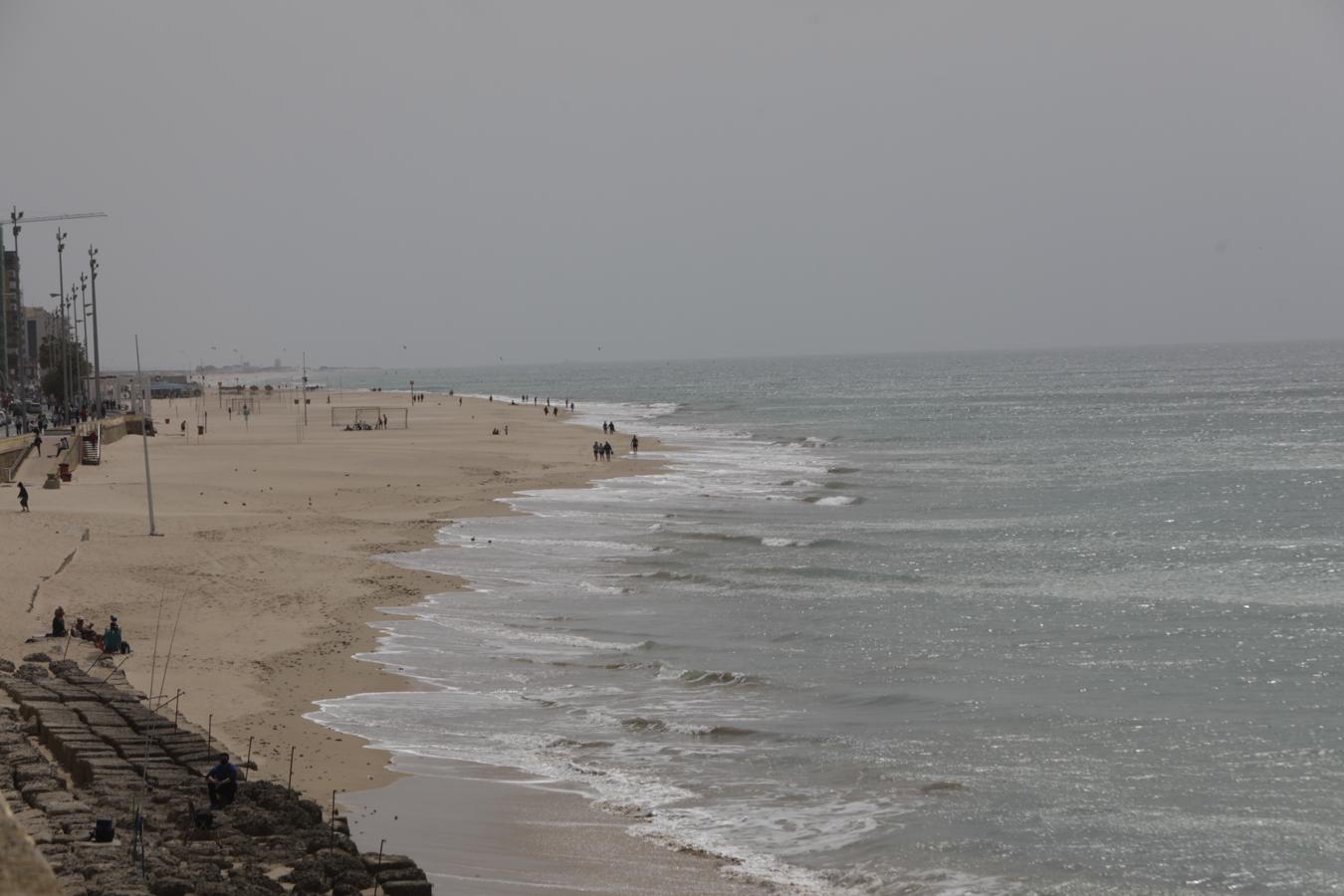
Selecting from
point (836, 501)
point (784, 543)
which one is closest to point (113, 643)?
point (784, 543)

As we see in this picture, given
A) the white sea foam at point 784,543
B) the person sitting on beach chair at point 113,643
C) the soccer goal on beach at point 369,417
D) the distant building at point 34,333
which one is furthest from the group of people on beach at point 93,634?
the distant building at point 34,333

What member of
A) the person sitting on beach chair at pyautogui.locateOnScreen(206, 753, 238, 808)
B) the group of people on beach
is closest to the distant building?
the group of people on beach

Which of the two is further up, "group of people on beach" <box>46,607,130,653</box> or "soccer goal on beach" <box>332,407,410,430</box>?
"soccer goal on beach" <box>332,407,410,430</box>

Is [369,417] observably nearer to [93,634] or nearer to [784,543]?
[784,543]

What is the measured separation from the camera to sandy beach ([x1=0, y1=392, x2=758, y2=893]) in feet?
43.9

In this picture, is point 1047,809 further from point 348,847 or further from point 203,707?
point 203,707

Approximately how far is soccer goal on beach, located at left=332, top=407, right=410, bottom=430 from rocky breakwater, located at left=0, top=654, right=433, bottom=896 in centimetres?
6765

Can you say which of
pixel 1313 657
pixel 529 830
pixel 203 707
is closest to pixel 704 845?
pixel 529 830

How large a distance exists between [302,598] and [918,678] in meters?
12.3

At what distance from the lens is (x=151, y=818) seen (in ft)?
40.4

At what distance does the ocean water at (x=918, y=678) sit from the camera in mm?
13727

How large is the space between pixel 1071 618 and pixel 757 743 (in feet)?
34.1

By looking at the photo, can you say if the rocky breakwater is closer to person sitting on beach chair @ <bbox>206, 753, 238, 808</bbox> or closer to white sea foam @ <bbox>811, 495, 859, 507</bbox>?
person sitting on beach chair @ <bbox>206, 753, 238, 808</bbox>

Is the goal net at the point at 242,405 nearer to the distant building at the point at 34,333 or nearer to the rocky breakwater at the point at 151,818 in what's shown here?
the distant building at the point at 34,333
